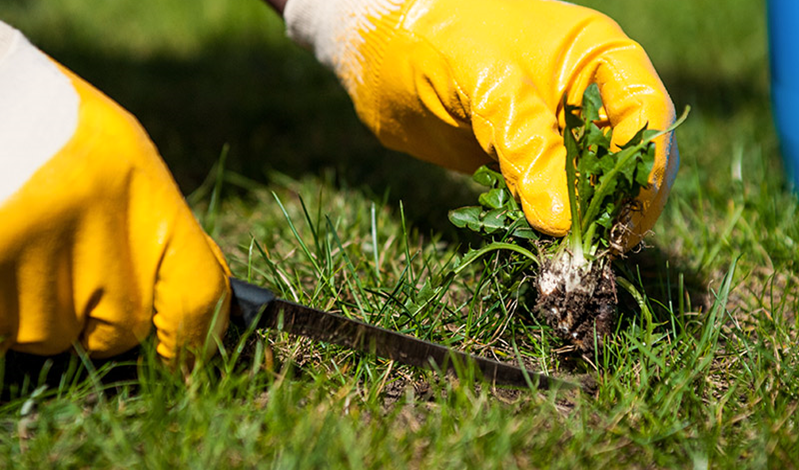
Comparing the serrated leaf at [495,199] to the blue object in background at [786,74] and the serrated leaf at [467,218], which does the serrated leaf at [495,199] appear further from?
the blue object in background at [786,74]

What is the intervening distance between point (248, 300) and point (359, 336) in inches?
9.0

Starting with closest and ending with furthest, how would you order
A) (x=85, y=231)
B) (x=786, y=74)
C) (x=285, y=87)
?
(x=85, y=231)
(x=786, y=74)
(x=285, y=87)

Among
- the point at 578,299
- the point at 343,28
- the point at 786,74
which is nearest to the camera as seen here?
the point at 578,299

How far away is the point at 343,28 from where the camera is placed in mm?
1924

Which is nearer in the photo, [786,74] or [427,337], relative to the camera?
[427,337]

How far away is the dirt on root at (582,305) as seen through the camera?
1.42 metres

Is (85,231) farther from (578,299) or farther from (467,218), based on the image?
(578,299)

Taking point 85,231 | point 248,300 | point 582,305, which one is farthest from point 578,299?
point 85,231

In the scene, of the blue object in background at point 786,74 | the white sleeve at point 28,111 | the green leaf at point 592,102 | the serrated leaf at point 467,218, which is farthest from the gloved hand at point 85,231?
the blue object in background at point 786,74

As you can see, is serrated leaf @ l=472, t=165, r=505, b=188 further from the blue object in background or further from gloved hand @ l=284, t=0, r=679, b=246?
the blue object in background

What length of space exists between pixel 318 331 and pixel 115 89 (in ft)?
7.53

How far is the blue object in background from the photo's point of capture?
215 cm

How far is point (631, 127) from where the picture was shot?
1.47 metres

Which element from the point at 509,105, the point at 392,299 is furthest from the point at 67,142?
the point at 509,105
